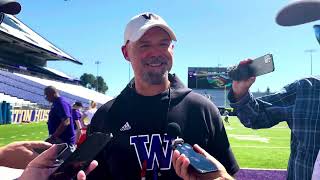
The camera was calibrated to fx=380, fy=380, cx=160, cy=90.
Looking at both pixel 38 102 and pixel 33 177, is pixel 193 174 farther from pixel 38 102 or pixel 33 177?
pixel 38 102

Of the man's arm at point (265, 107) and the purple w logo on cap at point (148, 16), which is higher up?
the purple w logo on cap at point (148, 16)

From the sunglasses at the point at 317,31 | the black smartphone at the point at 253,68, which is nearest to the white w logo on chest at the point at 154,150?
the black smartphone at the point at 253,68

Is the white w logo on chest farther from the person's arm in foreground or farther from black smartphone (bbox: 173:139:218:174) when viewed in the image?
black smartphone (bbox: 173:139:218:174)

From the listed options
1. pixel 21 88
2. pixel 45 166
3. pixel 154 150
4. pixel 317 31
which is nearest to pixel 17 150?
pixel 45 166

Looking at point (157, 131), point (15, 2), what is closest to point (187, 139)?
point (157, 131)

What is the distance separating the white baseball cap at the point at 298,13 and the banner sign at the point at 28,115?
28.5 meters

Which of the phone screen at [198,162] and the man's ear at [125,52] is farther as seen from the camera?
the man's ear at [125,52]

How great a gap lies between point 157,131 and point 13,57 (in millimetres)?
48491

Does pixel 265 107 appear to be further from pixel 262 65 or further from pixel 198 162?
pixel 198 162

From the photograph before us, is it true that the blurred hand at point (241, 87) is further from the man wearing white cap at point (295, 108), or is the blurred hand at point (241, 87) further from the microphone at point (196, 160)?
the microphone at point (196, 160)

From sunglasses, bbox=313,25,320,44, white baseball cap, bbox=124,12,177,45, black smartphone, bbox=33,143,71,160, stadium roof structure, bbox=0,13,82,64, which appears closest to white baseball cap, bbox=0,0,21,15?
white baseball cap, bbox=124,12,177,45

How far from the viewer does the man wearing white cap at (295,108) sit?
2230 mm

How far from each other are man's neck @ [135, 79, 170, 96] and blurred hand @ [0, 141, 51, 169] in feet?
2.95

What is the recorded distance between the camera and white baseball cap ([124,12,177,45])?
270 cm
